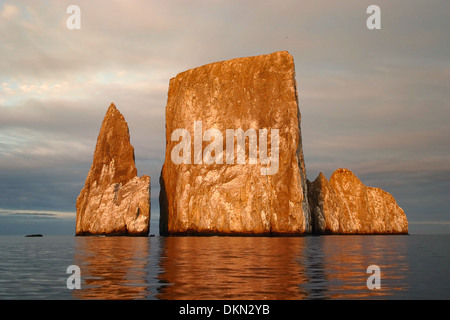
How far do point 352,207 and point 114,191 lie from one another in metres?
59.3

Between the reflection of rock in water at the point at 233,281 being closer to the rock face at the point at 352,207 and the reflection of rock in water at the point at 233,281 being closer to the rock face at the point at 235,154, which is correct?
the rock face at the point at 235,154

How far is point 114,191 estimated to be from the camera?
316ft

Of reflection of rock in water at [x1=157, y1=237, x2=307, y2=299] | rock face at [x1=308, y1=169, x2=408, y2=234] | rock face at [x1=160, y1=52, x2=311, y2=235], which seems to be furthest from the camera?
rock face at [x1=308, y1=169, x2=408, y2=234]

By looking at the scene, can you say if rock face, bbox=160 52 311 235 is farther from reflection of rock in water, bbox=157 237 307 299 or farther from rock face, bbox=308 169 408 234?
reflection of rock in water, bbox=157 237 307 299

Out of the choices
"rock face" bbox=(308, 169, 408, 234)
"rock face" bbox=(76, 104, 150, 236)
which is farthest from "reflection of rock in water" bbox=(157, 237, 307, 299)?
"rock face" bbox=(308, 169, 408, 234)

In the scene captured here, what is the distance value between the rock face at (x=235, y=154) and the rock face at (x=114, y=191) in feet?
27.8

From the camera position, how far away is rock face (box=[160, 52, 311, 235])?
82688 mm

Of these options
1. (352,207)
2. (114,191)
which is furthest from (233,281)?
(352,207)

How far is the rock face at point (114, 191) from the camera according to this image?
87.4 meters

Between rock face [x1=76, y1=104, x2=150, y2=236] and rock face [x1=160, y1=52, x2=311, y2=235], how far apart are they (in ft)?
27.8

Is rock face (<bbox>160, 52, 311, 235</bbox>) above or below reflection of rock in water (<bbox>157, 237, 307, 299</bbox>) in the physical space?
above

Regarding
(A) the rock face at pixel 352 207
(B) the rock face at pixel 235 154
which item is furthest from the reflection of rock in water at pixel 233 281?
(A) the rock face at pixel 352 207

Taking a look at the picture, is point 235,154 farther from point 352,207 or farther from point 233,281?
point 233,281
